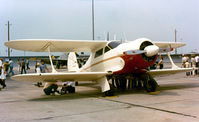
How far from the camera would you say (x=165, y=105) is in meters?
7.09

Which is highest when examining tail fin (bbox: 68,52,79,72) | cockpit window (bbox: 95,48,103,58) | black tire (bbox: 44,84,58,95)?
cockpit window (bbox: 95,48,103,58)

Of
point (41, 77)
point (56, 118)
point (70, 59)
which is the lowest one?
point (56, 118)

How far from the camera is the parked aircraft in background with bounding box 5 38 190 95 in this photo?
8.98 metres

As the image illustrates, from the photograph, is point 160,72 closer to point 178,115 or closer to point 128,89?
point 128,89

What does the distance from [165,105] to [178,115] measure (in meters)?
1.38

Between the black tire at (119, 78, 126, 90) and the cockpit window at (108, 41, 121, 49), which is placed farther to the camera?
the black tire at (119, 78, 126, 90)

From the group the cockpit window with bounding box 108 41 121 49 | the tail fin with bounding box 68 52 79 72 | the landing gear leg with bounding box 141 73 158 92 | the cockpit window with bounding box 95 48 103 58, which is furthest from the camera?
the tail fin with bounding box 68 52 79 72

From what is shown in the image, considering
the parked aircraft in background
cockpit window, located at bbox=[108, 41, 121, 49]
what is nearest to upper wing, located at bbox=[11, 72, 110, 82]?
the parked aircraft in background

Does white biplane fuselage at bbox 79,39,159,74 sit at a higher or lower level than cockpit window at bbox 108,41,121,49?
lower

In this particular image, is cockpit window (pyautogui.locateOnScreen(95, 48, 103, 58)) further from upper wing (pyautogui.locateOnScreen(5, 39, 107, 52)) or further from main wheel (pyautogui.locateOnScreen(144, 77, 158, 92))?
main wheel (pyautogui.locateOnScreen(144, 77, 158, 92))

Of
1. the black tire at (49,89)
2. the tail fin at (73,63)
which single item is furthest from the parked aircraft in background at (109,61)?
the tail fin at (73,63)

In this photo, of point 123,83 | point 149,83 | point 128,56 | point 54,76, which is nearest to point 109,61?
point 128,56

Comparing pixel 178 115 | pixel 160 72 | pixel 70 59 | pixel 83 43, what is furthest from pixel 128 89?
pixel 178 115

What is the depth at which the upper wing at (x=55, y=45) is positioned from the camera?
33.0ft
